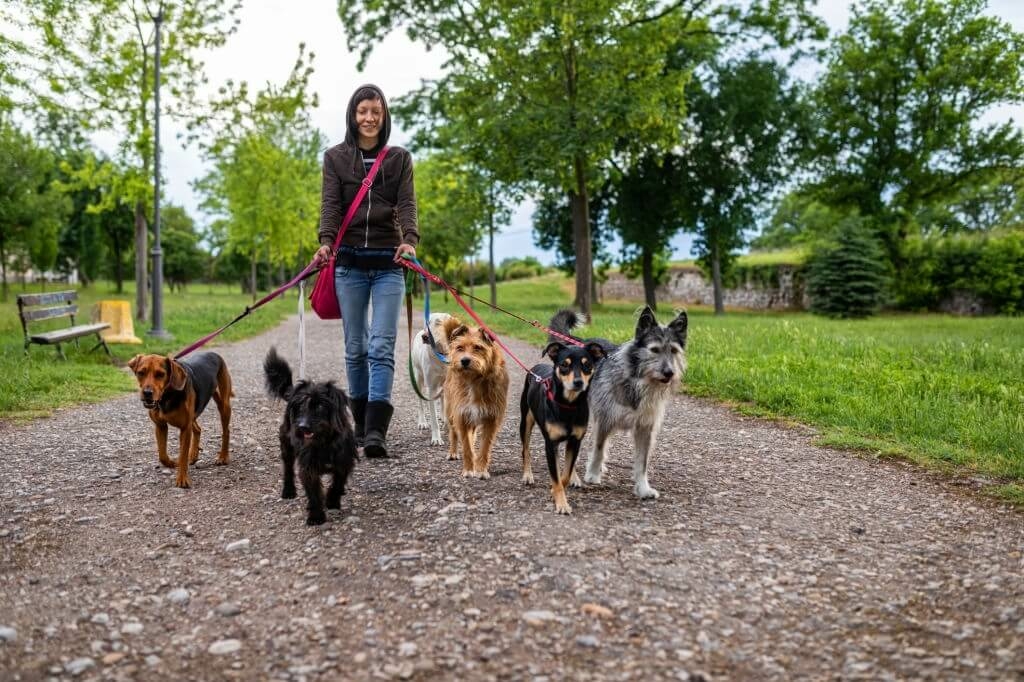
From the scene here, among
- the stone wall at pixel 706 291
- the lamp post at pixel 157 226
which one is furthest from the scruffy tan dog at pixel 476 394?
the stone wall at pixel 706 291

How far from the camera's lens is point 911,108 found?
37.4 metres

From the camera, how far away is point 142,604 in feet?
11.0

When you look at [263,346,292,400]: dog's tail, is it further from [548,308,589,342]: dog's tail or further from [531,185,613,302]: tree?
[531,185,613,302]: tree

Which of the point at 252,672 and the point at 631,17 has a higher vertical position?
the point at 631,17

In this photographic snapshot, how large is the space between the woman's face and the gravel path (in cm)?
276

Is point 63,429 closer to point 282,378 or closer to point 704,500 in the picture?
point 282,378

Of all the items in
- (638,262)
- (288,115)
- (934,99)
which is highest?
(934,99)

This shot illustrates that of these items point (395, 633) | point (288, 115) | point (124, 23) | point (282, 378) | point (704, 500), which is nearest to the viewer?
point (395, 633)

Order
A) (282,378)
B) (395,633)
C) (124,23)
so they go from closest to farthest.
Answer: (395,633)
(282,378)
(124,23)

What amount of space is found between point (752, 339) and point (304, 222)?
28.3m

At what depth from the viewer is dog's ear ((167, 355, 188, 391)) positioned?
519 cm

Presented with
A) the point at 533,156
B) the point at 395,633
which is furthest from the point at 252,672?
the point at 533,156

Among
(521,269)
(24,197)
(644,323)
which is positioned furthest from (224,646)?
(521,269)

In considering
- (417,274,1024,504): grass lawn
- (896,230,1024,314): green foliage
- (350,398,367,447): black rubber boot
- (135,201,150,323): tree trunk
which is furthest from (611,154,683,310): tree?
(350,398,367,447): black rubber boot
